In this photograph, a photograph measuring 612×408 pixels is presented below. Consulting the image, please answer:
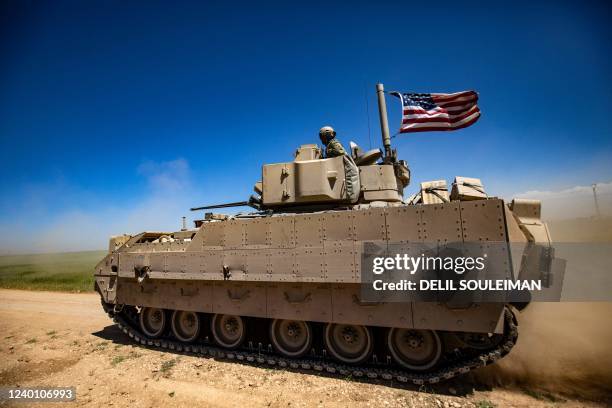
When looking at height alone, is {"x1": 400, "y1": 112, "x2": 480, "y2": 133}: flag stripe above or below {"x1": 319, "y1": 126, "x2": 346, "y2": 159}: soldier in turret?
above

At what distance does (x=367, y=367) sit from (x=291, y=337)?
5.88ft

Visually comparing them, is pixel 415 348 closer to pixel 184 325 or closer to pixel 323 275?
pixel 323 275

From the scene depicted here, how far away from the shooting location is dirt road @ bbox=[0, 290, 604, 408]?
15.7ft

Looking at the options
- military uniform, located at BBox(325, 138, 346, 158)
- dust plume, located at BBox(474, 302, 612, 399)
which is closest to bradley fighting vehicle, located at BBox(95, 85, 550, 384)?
military uniform, located at BBox(325, 138, 346, 158)

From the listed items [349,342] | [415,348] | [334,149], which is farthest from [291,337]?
[334,149]

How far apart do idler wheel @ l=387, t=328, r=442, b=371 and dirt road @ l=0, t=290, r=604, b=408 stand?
0.44 metres

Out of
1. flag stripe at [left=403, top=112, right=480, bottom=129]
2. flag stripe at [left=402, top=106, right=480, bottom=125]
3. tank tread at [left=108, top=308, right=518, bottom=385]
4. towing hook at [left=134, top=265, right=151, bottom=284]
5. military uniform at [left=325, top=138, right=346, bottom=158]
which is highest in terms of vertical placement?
flag stripe at [left=402, top=106, right=480, bottom=125]

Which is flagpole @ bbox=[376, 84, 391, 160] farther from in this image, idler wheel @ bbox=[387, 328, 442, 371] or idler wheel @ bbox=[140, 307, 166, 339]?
idler wheel @ bbox=[140, 307, 166, 339]

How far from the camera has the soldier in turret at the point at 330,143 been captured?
23.6 feet

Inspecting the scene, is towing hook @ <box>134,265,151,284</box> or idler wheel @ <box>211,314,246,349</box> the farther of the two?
towing hook @ <box>134,265,151,284</box>

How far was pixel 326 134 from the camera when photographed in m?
7.83

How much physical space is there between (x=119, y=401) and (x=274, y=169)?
17.3 ft

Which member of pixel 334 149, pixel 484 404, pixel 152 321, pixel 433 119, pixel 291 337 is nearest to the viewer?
pixel 484 404

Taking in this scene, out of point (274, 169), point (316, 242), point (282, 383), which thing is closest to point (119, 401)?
point (282, 383)
